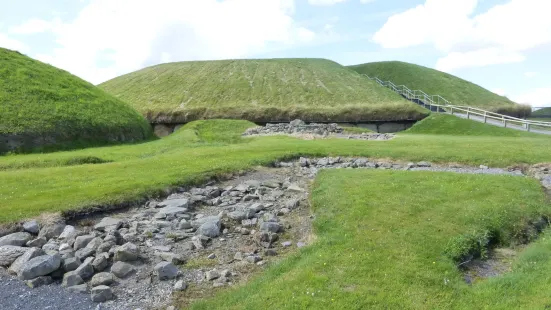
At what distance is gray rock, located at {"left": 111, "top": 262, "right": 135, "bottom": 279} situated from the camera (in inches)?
499

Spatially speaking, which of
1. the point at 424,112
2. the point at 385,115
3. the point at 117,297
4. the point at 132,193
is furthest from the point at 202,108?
the point at 117,297

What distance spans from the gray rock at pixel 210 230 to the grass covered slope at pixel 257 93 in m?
56.3

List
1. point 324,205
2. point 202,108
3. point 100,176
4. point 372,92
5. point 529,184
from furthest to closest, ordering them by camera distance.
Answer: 1. point 372,92
2. point 202,108
3. point 100,176
4. point 529,184
5. point 324,205

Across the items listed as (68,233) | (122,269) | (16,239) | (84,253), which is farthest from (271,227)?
(16,239)

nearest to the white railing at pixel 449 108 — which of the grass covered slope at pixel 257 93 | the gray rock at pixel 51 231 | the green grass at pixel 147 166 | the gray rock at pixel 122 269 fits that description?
the grass covered slope at pixel 257 93

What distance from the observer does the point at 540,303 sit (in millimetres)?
10555

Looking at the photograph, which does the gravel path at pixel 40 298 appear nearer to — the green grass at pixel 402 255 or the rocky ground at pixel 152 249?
the rocky ground at pixel 152 249

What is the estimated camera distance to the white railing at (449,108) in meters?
56.2

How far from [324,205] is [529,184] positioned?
11549 millimetres

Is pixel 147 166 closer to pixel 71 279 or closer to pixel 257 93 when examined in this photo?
pixel 71 279

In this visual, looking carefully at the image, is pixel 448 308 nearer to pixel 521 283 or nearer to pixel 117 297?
pixel 521 283

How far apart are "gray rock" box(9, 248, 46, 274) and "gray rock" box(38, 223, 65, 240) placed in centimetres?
198

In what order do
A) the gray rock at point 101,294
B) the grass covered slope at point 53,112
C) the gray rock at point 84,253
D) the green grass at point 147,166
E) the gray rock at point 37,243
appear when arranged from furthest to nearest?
the grass covered slope at point 53,112
the green grass at point 147,166
the gray rock at point 37,243
the gray rock at point 84,253
the gray rock at point 101,294

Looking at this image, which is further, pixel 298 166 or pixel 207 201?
pixel 298 166
